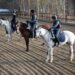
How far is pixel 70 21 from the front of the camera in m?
29.6

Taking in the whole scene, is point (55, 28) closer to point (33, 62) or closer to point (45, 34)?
point (45, 34)

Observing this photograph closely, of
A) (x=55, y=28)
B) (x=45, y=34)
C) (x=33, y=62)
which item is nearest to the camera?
(x=45, y=34)

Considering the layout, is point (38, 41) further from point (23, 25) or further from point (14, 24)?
point (23, 25)

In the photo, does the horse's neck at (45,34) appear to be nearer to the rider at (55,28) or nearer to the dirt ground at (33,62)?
the rider at (55,28)

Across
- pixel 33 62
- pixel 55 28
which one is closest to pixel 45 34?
pixel 55 28

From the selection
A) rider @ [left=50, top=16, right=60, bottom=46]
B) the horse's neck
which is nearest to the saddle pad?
rider @ [left=50, top=16, right=60, bottom=46]

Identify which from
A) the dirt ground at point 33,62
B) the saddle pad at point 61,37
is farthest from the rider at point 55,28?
the dirt ground at point 33,62

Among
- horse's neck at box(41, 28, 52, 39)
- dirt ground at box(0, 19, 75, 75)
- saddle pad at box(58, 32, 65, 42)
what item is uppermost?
horse's neck at box(41, 28, 52, 39)

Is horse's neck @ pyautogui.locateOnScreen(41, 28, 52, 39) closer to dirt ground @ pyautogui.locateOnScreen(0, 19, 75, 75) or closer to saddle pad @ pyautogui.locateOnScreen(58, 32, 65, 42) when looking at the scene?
saddle pad @ pyautogui.locateOnScreen(58, 32, 65, 42)

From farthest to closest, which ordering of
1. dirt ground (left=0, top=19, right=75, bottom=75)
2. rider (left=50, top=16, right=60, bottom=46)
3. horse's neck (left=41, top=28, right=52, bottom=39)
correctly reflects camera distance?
rider (left=50, top=16, right=60, bottom=46) < horse's neck (left=41, top=28, right=52, bottom=39) < dirt ground (left=0, top=19, right=75, bottom=75)

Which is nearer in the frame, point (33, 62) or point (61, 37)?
point (61, 37)

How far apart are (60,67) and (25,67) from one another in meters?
1.21

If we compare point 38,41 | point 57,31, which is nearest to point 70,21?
point 38,41

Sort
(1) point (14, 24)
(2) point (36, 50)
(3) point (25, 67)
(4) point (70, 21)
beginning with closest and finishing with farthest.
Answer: (3) point (25, 67)
(2) point (36, 50)
(1) point (14, 24)
(4) point (70, 21)
